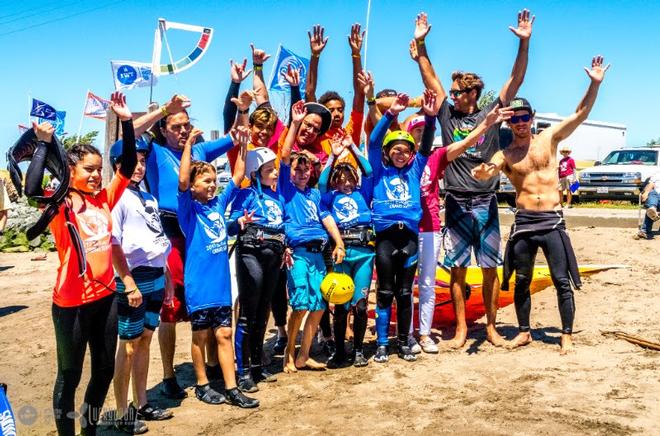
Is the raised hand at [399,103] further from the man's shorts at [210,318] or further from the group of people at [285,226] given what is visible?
the man's shorts at [210,318]

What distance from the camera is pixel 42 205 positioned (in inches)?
153

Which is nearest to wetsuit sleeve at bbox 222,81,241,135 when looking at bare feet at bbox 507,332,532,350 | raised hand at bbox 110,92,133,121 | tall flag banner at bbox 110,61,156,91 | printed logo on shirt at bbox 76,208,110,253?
raised hand at bbox 110,92,133,121

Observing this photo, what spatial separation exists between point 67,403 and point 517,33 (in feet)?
17.0

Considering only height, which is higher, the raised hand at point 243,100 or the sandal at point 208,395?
the raised hand at point 243,100

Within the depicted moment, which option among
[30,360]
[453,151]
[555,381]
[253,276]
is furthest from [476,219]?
[30,360]

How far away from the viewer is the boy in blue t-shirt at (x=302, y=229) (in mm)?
5762

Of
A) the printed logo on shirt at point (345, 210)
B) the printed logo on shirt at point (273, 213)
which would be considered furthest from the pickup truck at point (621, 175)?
the printed logo on shirt at point (273, 213)

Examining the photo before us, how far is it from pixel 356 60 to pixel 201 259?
291cm

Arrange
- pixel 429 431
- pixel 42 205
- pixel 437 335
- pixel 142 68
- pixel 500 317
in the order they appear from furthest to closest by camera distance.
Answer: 1. pixel 142 68
2. pixel 500 317
3. pixel 437 335
4. pixel 429 431
5. pixel 42 205

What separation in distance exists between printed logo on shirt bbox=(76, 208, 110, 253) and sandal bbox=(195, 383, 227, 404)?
65.6 inches

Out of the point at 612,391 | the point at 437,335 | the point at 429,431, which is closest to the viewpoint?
the point at 429,431

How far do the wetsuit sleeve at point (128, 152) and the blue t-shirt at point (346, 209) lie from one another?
6.93ft

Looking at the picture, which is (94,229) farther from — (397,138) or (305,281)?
(397,138)

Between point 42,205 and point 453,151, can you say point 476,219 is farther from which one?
point 42,205
